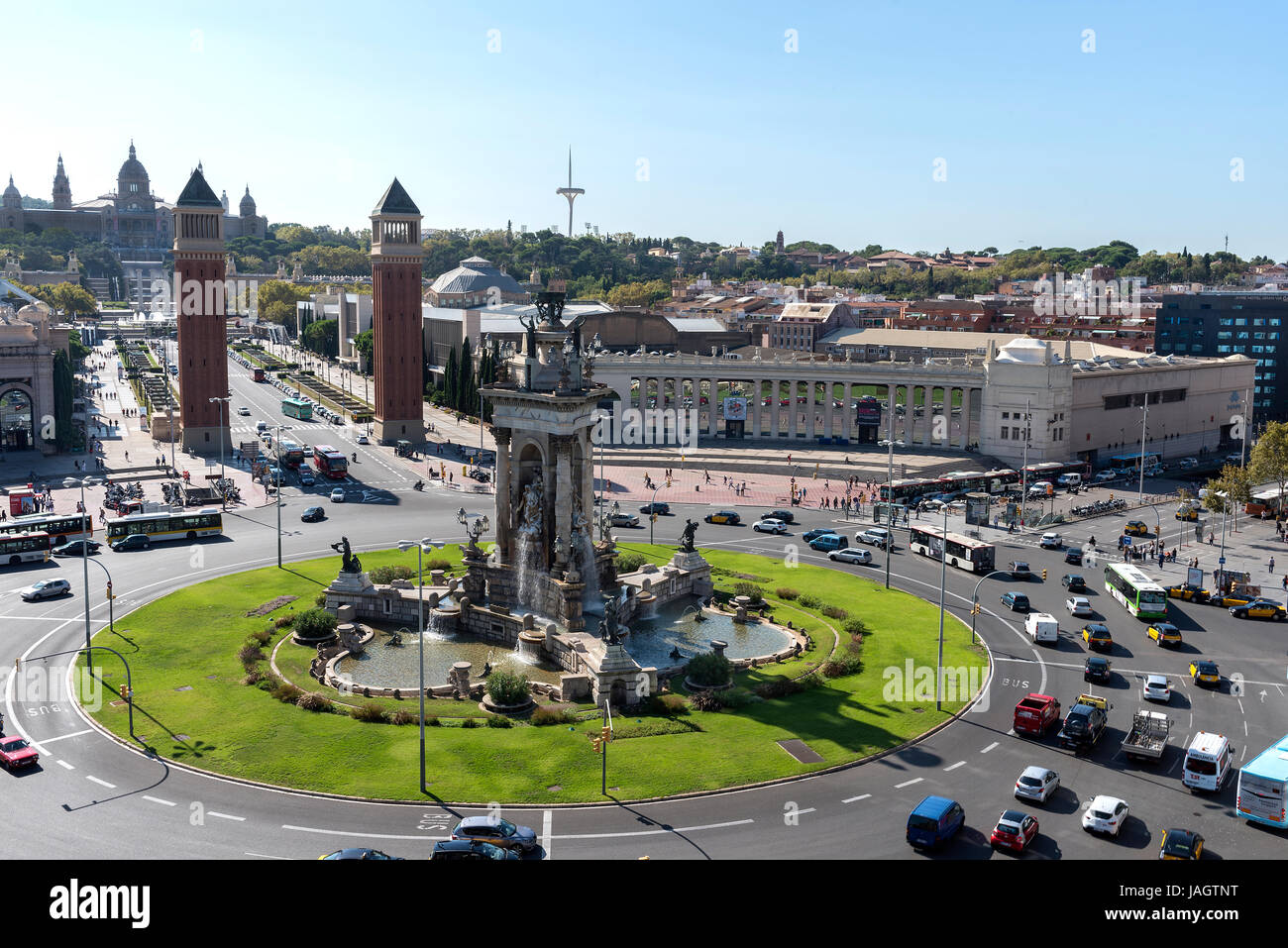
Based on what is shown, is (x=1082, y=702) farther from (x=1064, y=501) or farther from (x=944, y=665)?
(x=1064, y=501)

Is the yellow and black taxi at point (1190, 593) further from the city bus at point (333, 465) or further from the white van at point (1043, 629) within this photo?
the city bus at point (333, 465)

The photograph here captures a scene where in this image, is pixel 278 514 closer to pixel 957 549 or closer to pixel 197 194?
pixel 957 549

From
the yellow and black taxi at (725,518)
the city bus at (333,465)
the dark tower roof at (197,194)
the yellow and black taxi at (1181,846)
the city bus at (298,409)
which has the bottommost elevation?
the yellow and black taxi at (1181,846)

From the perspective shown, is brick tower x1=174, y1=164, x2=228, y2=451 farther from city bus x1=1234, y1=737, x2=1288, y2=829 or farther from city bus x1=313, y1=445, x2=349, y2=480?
city bus x1=1234, y1=737, x2=1288, y2=829

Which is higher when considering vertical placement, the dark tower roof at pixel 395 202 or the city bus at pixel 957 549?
the dark tower roof at pixel 395 202

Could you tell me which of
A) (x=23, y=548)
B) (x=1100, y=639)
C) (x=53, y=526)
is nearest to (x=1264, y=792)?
(x=1100, y=639)

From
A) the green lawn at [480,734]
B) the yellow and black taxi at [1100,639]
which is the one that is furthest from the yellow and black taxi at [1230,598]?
the green lawn at [480,734]
